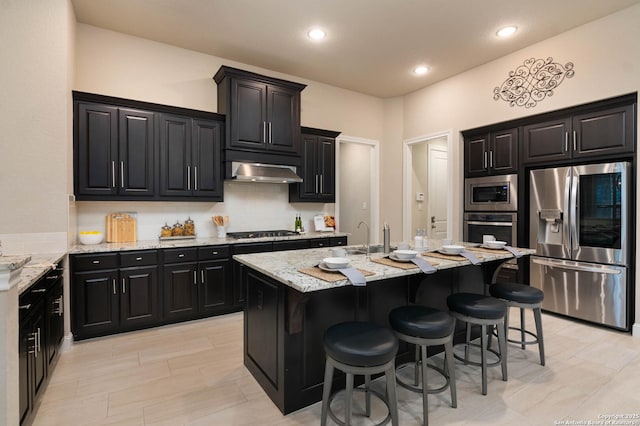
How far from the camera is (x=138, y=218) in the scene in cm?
377

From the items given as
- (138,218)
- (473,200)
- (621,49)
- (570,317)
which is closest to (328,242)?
(473,200)

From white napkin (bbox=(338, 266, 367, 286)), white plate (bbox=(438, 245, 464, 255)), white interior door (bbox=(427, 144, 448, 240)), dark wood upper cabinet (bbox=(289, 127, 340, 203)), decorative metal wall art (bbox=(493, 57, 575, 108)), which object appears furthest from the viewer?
white interior door (bbox=(427, 144, 448, 240))

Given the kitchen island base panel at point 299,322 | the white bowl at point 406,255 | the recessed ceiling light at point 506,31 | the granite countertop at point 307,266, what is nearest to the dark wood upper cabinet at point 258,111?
the granite countertop at point 307,266

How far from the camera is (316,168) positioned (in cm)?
476

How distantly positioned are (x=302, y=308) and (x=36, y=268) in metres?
1.76

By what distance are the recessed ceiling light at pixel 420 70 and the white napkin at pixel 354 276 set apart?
3778 millimetres

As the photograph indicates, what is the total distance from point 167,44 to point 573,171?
4.90m

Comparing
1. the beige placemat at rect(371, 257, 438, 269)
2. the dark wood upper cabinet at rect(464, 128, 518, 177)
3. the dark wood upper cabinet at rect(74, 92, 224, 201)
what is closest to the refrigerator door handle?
the dark wood upper cabinet at rect(464, 128, 518, 177)

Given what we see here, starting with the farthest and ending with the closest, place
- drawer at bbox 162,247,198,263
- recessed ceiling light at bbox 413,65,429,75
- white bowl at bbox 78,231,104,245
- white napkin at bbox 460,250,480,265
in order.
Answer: recessed ceiling light at bbox 413,65,429,75, drawer at bbox 162,247,198,263, white bowl at bbox 78,231,104,245, white napkin at bbox 460,250,480,265

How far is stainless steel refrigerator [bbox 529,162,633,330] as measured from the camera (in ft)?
10.6

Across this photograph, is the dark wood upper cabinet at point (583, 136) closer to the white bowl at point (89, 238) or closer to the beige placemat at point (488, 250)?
the beige placemat at point (488, 250)

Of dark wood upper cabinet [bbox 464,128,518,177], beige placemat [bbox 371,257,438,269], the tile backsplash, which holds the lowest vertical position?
beige placemat [bbox 371,257,438,269]

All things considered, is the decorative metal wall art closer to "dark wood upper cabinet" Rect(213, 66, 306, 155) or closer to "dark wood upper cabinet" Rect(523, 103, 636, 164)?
"dark wood upper cabinet" Rect(523, 103, 636, 164)

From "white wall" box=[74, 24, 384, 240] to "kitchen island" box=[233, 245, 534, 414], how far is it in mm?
1919
